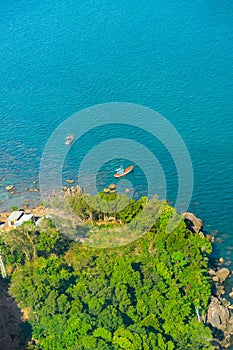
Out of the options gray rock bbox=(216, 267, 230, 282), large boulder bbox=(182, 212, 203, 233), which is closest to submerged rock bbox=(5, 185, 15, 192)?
large boulder bbox=(182, 212, 203, 233)

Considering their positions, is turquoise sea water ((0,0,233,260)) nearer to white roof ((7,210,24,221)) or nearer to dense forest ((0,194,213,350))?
white roof ((7,210,24,221))

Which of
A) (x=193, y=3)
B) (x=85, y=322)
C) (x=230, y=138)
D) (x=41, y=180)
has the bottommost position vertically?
(x=85, y=322)

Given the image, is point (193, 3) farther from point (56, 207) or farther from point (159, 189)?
point (56, 207)

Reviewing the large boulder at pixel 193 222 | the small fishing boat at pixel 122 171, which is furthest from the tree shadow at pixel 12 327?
the small fishing boat at pixel 122 171

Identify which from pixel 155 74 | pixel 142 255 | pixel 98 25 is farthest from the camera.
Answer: pixel 98 25

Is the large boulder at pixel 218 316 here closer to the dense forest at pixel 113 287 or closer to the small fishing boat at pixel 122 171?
the dense forest at pixel 113 287

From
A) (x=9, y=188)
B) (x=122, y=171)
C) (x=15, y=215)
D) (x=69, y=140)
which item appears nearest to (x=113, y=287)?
(x=15, y=215)

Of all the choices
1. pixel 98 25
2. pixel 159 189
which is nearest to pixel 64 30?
pixel 98 25
